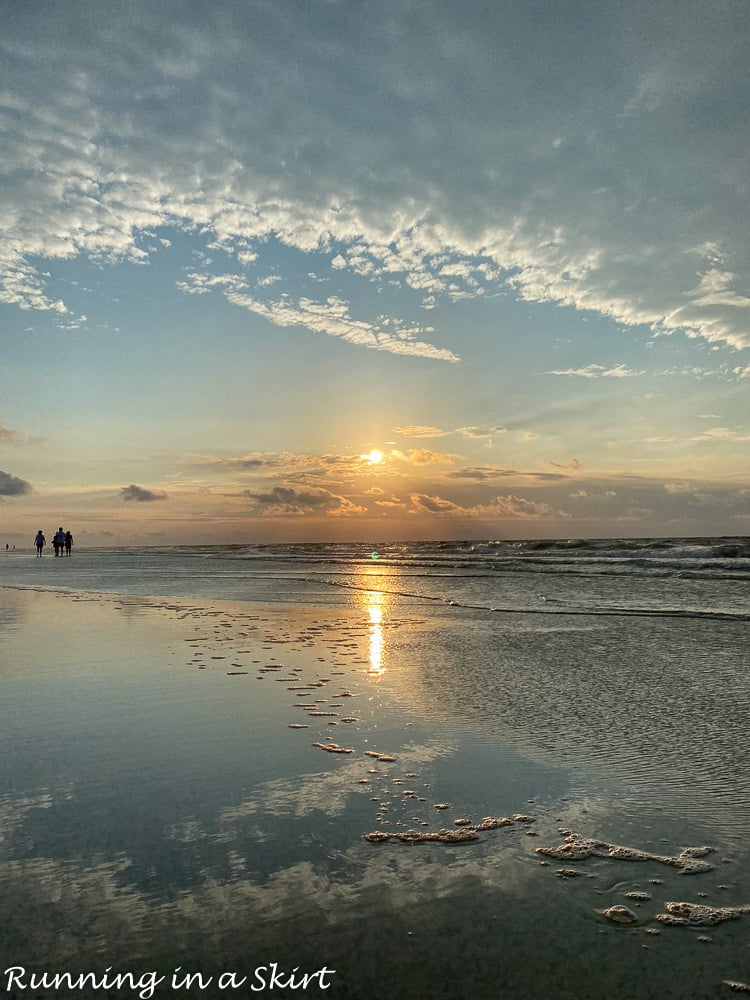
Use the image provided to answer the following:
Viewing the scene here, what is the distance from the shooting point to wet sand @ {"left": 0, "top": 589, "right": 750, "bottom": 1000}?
2.41 meters

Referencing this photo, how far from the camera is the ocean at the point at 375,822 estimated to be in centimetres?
243

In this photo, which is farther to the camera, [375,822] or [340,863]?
[375,822]

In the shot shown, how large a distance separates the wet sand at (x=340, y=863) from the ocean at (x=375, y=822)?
13mm

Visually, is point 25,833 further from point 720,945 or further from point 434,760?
point 720,945

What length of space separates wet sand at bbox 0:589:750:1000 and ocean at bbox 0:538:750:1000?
0.01 m

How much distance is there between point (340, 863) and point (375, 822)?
20.0 inches

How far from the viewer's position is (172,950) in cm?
246

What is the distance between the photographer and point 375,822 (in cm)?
359

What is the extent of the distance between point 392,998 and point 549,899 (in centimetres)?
90

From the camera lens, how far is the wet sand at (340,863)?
241cm

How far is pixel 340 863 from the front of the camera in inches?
122

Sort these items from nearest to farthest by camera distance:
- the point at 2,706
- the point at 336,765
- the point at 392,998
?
the point at 392,998
the point at 336,765
the point at 2,706

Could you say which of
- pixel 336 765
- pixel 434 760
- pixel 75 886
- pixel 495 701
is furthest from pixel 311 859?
pixel 495 701

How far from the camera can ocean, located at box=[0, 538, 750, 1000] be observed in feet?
7.98
